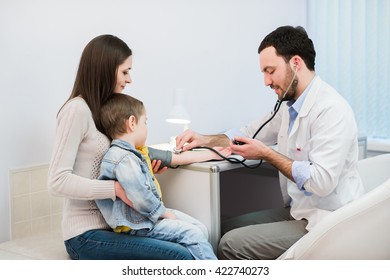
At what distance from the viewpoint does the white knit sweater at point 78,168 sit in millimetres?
1484

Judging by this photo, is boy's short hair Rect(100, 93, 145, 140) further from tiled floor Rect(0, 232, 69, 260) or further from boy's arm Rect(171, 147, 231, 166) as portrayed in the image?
tiled floor Rect(0, 232, 69, 260)

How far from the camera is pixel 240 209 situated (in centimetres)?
232

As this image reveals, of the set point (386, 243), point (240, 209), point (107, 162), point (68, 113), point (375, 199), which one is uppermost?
point (68, 113)

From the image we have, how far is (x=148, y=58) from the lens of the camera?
2377 millimetres

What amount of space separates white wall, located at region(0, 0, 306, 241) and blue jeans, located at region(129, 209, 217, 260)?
626mm

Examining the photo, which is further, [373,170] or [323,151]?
[373,170]

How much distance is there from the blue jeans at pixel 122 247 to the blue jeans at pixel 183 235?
0.02 m

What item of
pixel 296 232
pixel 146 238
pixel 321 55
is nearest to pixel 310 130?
pixel 296 232

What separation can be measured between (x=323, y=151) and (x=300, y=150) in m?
0.13

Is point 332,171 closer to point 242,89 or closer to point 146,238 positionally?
point 146,238

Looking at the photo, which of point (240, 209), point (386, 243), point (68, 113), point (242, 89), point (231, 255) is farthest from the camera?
point (242, 89)

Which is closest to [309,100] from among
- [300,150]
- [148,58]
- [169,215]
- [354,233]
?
[300,150]

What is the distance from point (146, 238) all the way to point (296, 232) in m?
0.48

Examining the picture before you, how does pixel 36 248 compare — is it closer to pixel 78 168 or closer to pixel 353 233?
A: pixel 78 168
